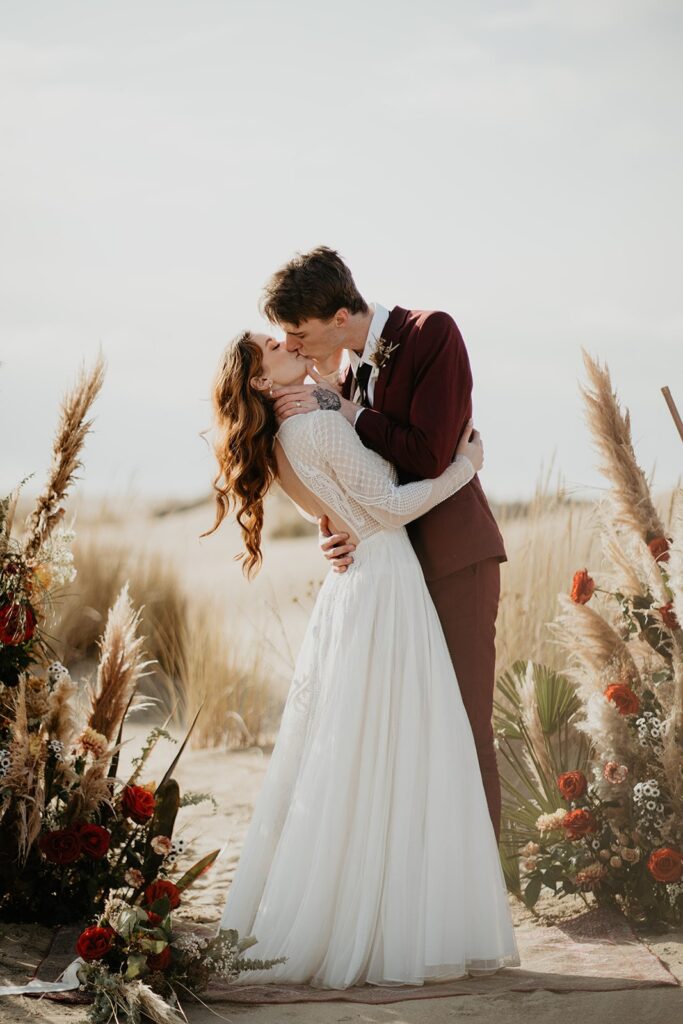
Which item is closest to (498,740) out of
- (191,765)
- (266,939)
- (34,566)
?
(266,939)

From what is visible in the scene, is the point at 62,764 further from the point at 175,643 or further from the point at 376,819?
the point at 175,643

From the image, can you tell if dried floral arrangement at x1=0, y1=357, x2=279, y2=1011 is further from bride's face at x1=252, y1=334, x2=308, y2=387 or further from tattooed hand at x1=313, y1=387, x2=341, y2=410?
tattooed hand at x1=313, y1=387, x2=341, y2=410

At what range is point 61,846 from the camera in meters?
3.88

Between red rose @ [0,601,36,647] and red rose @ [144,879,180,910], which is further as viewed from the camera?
red rose @ [0,601,36,647]

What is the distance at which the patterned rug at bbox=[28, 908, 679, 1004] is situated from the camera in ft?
11.0

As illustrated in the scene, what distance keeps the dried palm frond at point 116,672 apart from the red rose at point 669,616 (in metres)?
1.98

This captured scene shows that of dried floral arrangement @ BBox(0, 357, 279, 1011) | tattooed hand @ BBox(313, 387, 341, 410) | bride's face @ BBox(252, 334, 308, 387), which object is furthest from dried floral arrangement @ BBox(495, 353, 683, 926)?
dried floral arrangement @ BBox(0, 357, 279, 1011)


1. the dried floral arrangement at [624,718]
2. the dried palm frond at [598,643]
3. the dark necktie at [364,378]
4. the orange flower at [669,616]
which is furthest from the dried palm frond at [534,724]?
the dark necktie at [364,378]

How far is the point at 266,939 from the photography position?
139 inches

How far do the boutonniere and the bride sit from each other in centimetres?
26

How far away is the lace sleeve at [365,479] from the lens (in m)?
3.69

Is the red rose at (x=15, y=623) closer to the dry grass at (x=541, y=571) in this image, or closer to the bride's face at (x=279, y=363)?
the bride's face at (x=279, y=363)

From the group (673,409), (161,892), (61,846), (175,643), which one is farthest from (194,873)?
(175,643)

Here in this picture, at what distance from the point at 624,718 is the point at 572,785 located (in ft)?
1.13
